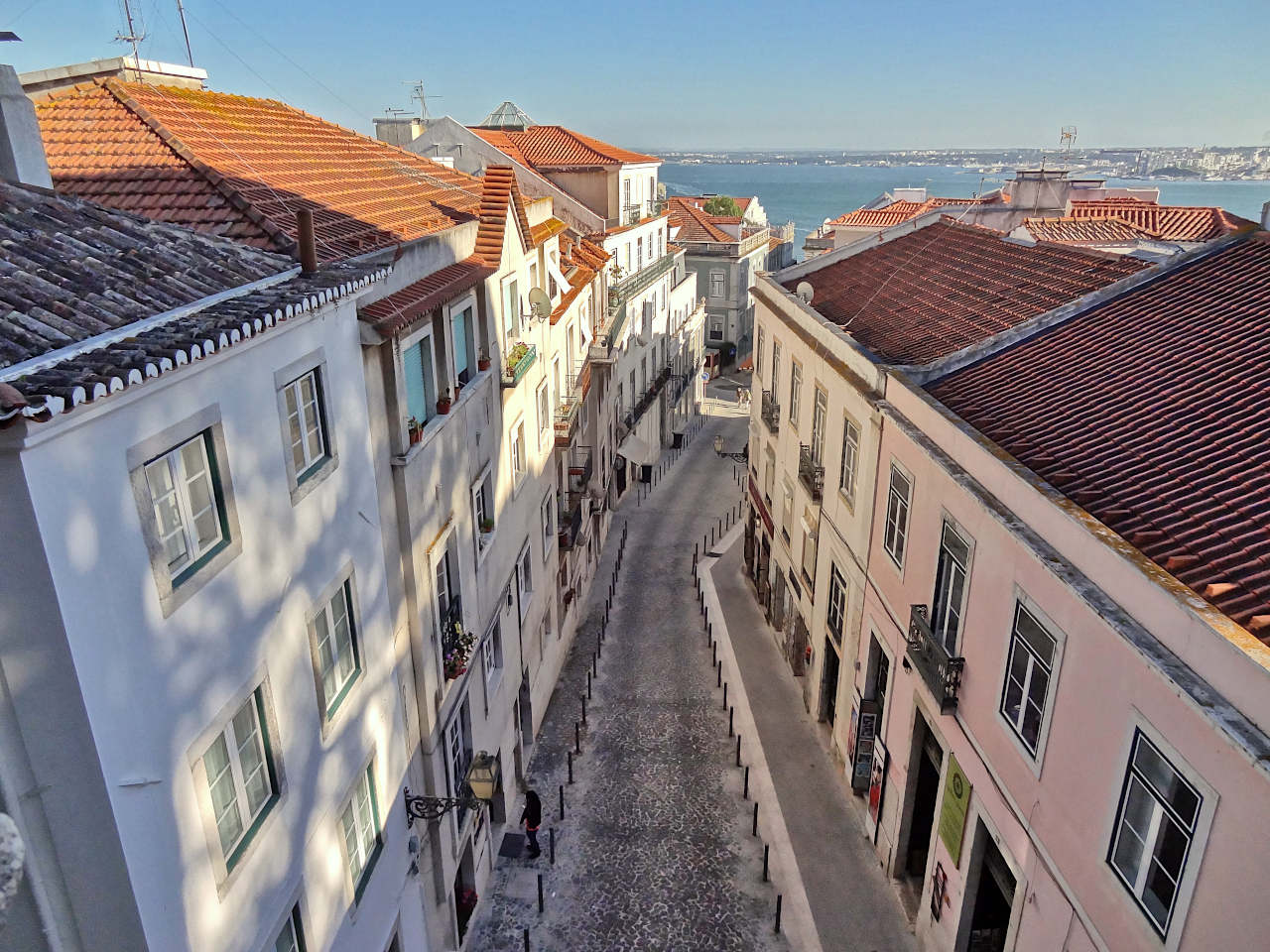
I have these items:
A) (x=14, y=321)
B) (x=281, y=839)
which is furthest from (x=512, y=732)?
(x=14, y=321)

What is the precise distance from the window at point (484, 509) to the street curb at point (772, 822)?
9.10 m

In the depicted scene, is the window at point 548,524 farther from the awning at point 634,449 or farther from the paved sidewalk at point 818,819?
the awning at point 634,449

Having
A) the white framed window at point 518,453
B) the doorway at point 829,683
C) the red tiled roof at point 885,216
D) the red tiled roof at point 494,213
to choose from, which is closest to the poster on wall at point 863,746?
the doorway at point 829,683

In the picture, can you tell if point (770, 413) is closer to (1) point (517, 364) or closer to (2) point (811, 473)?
(2) point (811, 473)

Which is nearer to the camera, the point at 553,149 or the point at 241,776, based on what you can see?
the point at 241,776

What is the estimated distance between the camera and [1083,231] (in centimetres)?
3228

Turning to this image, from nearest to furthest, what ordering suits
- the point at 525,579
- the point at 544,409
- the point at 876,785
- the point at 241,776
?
the point at 241,776, the point at 876,785, the point at 525,579, the point at 544,409

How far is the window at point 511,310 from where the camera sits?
736 inches

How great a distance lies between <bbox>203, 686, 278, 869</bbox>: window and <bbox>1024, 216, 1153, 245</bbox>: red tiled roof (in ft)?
95.8

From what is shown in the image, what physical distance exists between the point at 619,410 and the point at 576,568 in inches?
427

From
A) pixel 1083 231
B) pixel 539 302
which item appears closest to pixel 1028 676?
pixel 539 302

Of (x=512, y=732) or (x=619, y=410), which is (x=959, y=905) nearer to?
(x=512, y=732)

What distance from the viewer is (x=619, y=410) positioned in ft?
123

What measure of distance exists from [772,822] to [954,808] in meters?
5.99
